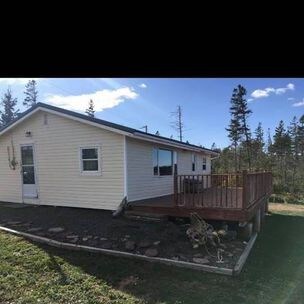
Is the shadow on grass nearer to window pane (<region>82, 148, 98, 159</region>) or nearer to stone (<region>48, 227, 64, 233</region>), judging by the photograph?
stone (<region>48, 227, 64, 233</region>)

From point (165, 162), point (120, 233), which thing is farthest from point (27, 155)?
point (120, 233)

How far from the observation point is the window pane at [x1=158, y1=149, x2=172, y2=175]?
1334 centimetres

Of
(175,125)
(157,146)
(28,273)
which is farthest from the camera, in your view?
(175,125)

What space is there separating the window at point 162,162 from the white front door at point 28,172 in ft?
15.1

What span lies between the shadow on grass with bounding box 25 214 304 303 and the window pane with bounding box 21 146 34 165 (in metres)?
6.12

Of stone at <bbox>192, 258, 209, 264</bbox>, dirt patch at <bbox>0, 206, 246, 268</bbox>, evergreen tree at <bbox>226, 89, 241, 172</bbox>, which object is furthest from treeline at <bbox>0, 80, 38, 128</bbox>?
stone at <bbox>192, 258, 209, 264</bbox>

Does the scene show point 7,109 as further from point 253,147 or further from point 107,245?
point 107,245

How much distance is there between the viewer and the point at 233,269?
6.14 meters

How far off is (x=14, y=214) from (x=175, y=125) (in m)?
29.9

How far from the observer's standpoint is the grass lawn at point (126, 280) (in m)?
5.15

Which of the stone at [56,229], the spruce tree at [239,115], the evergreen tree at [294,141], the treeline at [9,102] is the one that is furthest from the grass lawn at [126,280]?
the treeline at [9,102]
